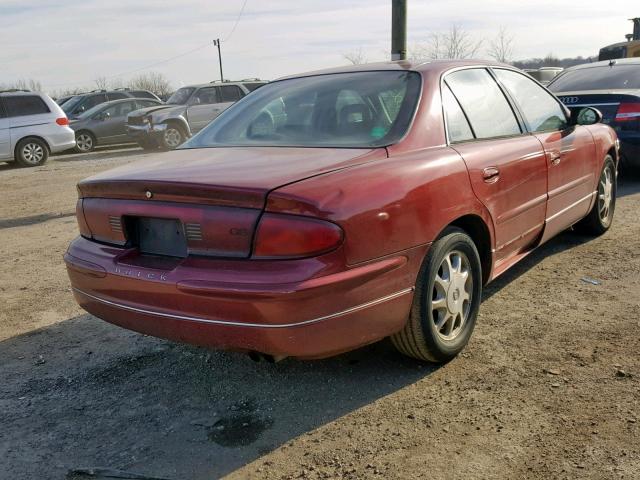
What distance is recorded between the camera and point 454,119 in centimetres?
354

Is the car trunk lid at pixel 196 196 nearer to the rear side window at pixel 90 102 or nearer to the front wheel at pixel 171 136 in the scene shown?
the front wheel at pixel 171 136

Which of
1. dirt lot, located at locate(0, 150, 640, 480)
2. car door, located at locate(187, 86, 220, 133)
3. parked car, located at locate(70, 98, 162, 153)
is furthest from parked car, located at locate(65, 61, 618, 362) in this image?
parked car, located at locate(70, 98, 162, 153)

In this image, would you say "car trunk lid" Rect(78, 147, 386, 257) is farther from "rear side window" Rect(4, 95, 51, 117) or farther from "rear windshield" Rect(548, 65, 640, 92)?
"rear side window" Rect(4, 95, 51, 117)

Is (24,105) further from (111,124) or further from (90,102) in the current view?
(90,102)

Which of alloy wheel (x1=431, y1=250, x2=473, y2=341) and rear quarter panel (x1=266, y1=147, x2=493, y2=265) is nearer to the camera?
rear quarter panel (x1=266, y1=147, x2=493, y2=265)

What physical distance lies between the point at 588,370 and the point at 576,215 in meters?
1.93

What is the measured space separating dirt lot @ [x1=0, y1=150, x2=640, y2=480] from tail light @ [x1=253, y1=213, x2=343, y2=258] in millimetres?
837

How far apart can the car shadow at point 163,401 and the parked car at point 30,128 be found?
12334 millimetres

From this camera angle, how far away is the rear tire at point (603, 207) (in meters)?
5.39

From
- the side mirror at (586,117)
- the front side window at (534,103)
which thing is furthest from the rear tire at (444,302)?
the side mirror at (586,117)

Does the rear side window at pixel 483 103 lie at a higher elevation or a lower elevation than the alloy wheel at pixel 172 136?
higher

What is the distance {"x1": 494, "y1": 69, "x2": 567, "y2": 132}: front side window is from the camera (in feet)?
14.1

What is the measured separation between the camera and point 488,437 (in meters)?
2.67

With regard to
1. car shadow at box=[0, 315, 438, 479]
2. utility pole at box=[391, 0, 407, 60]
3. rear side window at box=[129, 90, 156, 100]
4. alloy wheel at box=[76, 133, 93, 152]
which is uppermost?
utility pole at box=[391, 0, 407, 60]
